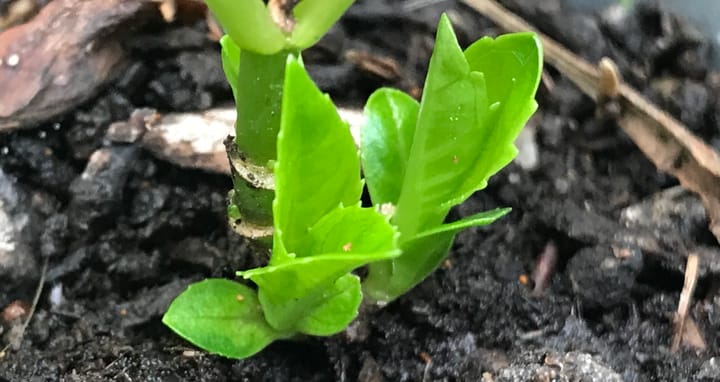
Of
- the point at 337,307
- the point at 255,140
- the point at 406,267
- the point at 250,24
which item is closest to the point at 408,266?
the point at 406,267

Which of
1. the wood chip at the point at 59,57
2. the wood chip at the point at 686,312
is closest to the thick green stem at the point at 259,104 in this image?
the wood chip at the point at 59,57

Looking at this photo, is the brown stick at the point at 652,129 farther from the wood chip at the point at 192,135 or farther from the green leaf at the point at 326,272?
the green leaf at the point at 326,272

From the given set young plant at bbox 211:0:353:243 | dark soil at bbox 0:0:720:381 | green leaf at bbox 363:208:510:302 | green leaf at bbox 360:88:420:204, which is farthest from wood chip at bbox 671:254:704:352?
young plant at bbox 211:0:353:243

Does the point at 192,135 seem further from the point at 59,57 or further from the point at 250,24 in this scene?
the point at 250,24

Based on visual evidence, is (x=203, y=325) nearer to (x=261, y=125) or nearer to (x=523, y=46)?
(x=261, y=125)

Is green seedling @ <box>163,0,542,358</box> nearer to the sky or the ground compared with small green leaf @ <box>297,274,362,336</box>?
nearer to the sky

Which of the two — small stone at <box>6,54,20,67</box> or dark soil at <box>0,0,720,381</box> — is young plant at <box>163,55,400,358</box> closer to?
dark soil at <box>0,0,720,381</box>
